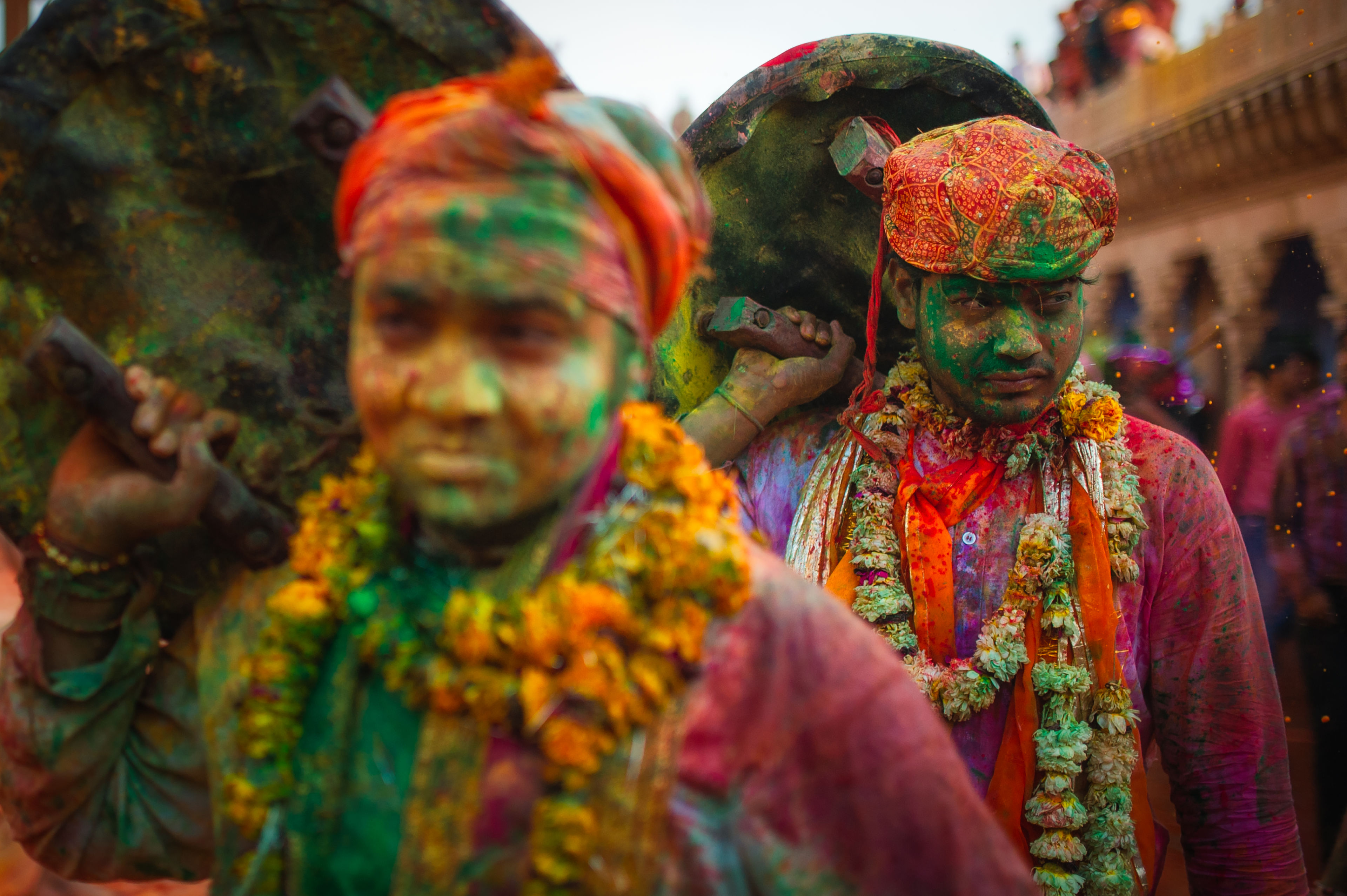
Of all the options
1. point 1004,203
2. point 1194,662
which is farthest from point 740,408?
point 1194,662

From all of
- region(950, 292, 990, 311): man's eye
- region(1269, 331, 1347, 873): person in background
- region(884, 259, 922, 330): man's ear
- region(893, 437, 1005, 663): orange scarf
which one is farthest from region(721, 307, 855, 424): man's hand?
region(1269, 331, 1347, 873): person in background

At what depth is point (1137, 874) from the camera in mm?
2418

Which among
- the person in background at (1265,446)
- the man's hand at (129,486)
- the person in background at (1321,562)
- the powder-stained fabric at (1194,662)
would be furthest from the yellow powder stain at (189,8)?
the person in background at (1265,446)

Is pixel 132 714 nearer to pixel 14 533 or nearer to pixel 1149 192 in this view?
pixel 14 533

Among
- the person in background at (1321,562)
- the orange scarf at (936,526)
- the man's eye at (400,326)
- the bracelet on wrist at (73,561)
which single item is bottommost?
the person in background at (1321,562)

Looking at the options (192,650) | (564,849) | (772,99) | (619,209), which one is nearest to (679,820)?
(564,849)

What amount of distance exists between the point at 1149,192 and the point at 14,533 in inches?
384

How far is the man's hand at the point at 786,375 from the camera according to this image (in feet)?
9.31

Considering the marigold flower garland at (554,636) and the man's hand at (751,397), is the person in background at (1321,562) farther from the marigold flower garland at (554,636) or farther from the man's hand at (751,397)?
the marigold flower garland at (554,636)

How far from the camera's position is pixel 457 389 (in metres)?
1.15

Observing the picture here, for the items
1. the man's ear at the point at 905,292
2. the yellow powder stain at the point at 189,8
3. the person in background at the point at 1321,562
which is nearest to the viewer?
the yellow powder stain at the point at 189,8

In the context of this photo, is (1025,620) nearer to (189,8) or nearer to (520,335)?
(520,335)

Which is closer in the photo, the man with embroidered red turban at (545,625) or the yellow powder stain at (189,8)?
the man with embroidered red turban at (545,625)

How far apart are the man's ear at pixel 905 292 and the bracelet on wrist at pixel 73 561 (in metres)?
1.95
